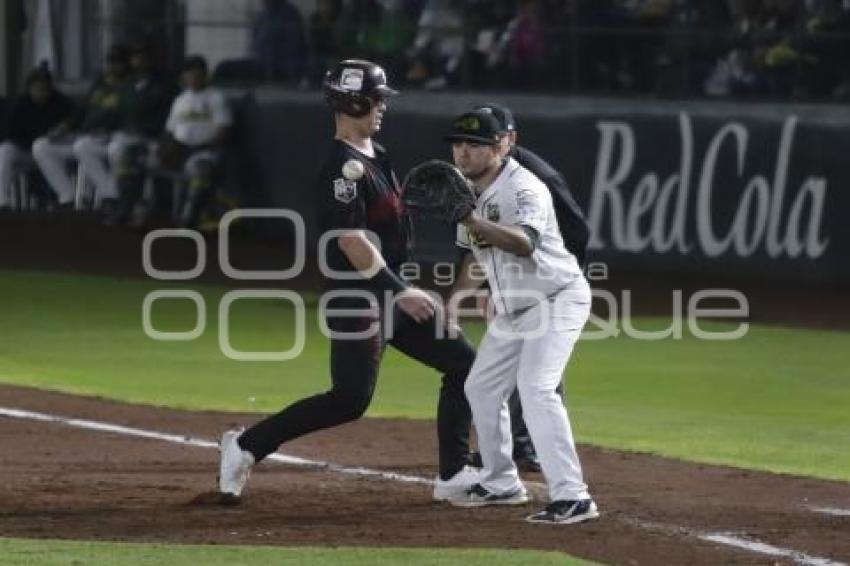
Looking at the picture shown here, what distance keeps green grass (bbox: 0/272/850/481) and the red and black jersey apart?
2.56 metres

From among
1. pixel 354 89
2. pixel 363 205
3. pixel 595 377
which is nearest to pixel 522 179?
pixel 363 205

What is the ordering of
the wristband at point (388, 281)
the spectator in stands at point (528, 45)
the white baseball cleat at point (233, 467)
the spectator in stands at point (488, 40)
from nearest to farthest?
the wristband at point (388, 281) < the white baseball cleat at point (233, 467) < the spectator in stands at point (528, 45) < the spectator in stands at point (488, 40)

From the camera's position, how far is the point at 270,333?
1670 centimetres

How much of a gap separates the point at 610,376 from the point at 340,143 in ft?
18.8

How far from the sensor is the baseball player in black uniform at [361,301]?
902 cm

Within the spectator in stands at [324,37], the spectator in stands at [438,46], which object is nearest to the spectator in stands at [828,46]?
the spectator in stands at [438,46]

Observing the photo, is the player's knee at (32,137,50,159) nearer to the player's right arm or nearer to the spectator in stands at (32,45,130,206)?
the spectator in stands at (32,45,130,206)

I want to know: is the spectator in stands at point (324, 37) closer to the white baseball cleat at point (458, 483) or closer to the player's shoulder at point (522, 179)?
the white baseball cleat at point (458, 483)

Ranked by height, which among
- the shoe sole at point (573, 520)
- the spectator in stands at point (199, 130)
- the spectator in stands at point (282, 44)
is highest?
the shoe sole at point (573, 520)

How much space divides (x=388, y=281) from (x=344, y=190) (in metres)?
0.40

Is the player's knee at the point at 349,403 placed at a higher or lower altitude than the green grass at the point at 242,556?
higher

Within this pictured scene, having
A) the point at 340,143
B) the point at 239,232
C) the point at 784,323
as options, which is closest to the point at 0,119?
the point at 239,232

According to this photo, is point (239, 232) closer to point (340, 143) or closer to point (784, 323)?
point (784, 323)

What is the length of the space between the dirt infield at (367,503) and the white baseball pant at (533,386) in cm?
20
